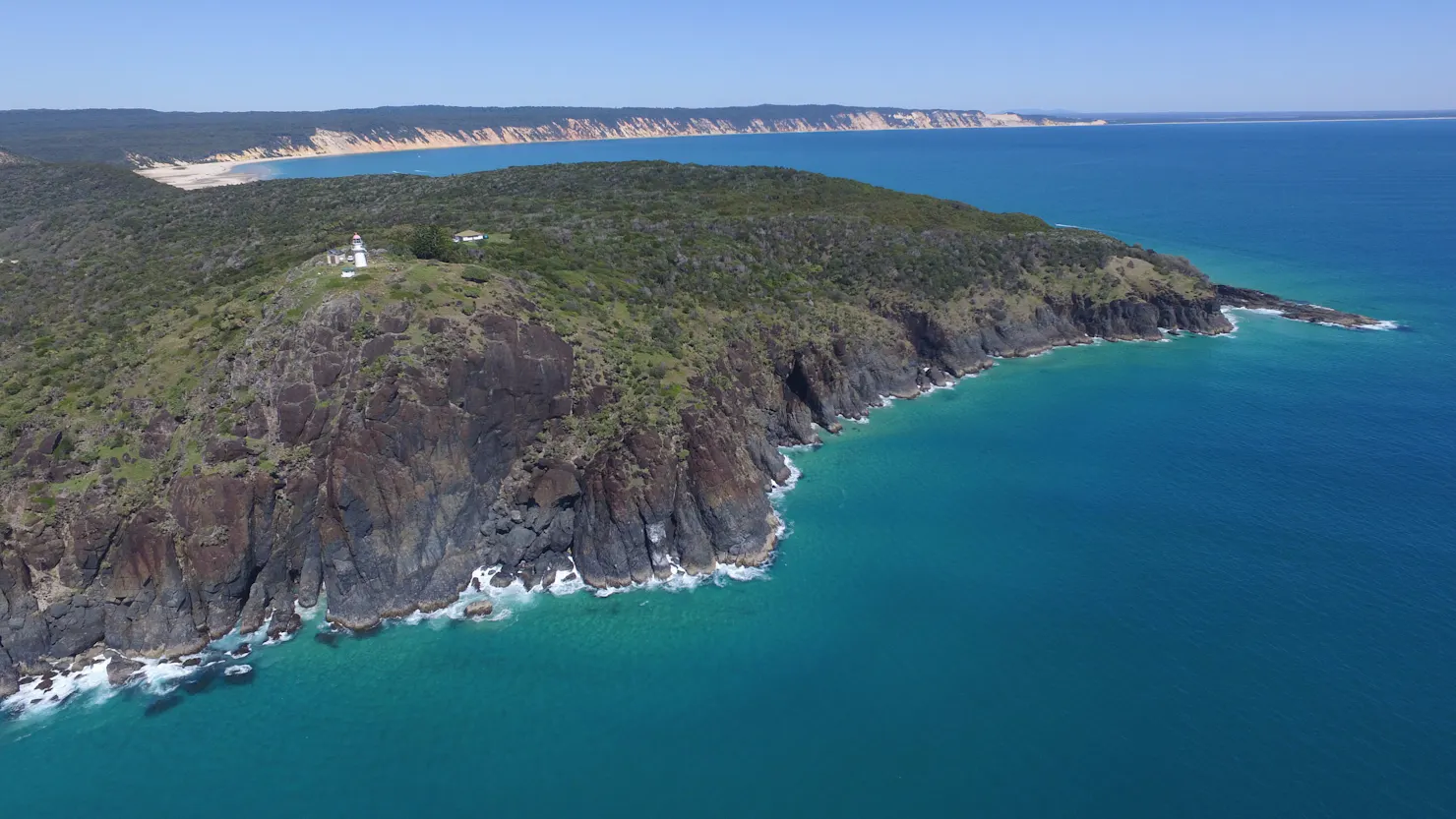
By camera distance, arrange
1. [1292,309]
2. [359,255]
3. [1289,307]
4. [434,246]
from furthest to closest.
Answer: [1289,307] < [1292,309] < [434,246] < [359,255]

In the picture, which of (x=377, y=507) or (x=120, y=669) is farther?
(x=377, y=507)

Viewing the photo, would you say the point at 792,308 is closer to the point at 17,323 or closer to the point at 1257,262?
the point at 17,323

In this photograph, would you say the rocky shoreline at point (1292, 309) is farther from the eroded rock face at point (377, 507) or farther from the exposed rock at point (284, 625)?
the exposed rock at point (284, 625)

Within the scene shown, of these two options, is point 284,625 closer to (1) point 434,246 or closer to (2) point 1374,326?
(1) point 434,246

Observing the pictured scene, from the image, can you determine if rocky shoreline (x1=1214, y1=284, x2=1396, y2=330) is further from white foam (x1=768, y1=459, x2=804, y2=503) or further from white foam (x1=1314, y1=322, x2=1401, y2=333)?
white foam (x1=768, y1=459, x2=804, y2=503)

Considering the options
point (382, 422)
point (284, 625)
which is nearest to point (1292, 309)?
point (382, 422)

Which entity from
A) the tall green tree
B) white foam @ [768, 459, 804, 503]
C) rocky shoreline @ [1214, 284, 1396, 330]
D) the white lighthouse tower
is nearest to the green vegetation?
the tall green tree
